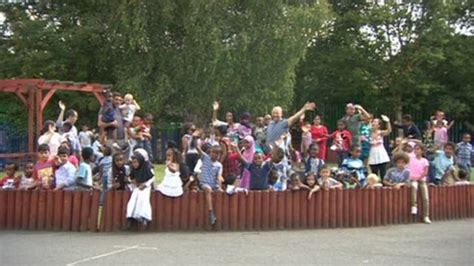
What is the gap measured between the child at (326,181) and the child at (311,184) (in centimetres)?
13

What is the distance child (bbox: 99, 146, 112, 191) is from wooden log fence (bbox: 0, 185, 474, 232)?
1.53 ft

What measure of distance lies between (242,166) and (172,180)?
5.83ft

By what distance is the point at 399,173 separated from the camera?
1313 cm

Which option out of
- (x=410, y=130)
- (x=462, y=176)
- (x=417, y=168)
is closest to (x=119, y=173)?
(x=417, y=168)

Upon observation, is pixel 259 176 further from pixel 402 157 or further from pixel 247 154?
pixel 402 157

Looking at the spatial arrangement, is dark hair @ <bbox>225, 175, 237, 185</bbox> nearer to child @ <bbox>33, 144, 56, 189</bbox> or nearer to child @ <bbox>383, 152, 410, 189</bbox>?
child @ <bbox>383, 152, 410, 189</bbox>

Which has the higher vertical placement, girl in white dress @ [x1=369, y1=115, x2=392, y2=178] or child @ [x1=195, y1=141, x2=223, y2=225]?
girl in white dress @ [x1=369, y1=115, x2=392, y2=178]

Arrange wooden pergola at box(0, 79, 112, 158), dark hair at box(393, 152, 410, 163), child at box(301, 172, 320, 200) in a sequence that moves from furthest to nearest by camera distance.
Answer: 1. wooden pergola at box(0, 79, 112, 158)
2. dark hair at box(393, 152, 410, 163)
3. child at box(301, 172, 320, 200)

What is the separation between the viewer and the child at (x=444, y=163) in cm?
1460

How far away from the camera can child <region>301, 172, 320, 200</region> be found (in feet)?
38.7

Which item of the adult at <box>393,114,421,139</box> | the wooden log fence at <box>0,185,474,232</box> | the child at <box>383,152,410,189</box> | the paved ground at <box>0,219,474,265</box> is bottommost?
the paved ground at <box>0,219,474,265</box>

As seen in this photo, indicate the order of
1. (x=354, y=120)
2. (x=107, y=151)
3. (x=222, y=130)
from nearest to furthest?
(x=107, y=151) < (x=222, y=130) < (x=354, y=120)

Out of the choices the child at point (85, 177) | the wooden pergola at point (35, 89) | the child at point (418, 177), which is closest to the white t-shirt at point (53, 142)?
the child at point (85, 177)

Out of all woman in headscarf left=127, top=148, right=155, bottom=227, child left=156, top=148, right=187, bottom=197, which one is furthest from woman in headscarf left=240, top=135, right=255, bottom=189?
woman in headscarf left=127, top=148, right=155, bottom=227
